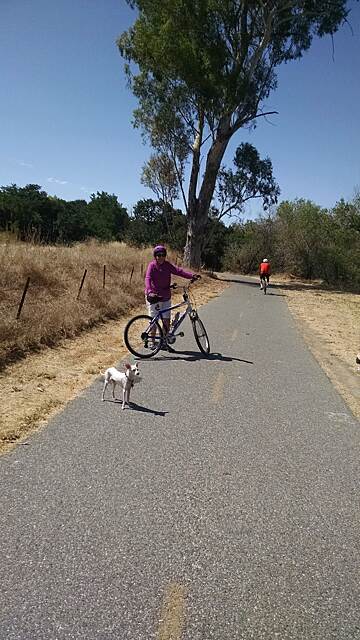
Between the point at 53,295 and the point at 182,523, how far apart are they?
30.2ft

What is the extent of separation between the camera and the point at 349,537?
3436mm

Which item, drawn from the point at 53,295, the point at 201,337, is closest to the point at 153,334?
the point at 201,337

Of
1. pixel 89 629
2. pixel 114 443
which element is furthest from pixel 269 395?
pixel 89 629

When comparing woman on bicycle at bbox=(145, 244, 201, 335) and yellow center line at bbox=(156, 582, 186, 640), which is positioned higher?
woman on bicycle at bbox=(145, 244, 201, 335)

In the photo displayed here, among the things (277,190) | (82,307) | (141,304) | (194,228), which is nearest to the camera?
(82,307)

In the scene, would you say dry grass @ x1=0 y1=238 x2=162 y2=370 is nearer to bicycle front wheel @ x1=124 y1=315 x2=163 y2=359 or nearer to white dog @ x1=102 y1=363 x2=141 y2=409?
bicycle front wheel @ x1=124 y1=315 x2=163 y2=359

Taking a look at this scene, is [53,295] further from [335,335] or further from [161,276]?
[335,335]

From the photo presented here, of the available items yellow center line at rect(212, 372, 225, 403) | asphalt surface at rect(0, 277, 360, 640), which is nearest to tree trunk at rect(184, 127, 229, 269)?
yellow center line at rect(212, 372, 225, 403)

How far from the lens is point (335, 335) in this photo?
45.3 feet

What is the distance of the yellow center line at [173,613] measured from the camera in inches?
94.2

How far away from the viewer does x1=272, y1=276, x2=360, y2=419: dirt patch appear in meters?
8.24

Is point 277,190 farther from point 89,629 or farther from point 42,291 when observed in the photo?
point 89,629

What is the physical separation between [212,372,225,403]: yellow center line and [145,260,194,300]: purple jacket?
210cm

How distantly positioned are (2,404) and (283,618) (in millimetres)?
4009
